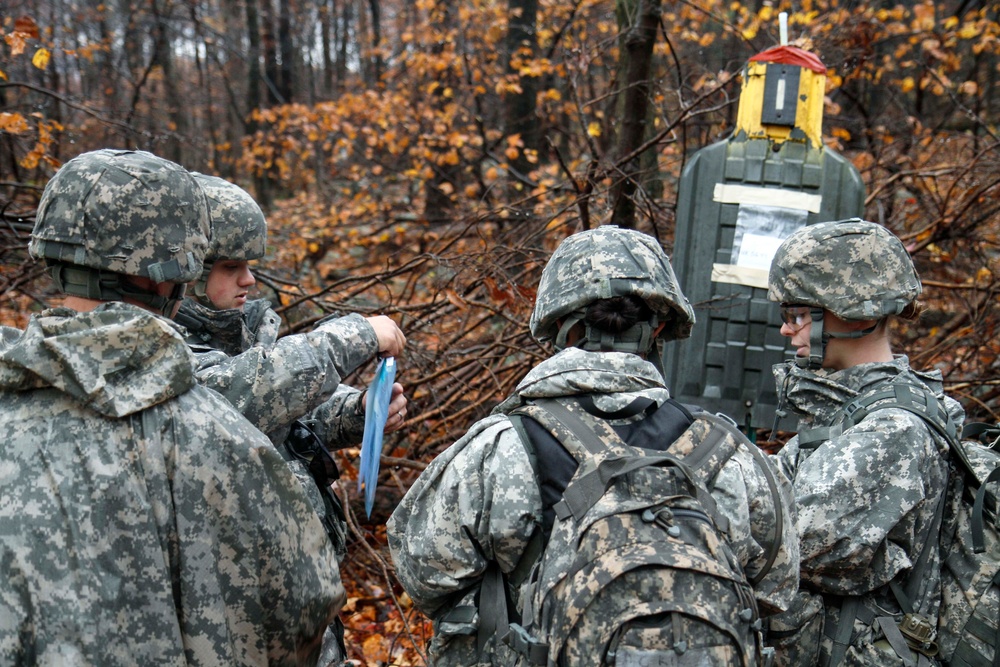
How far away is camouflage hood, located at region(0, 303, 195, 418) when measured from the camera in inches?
74.0

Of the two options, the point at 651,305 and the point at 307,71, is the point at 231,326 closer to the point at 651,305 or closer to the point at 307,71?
the point at 651,305

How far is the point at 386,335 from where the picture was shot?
2.55 m

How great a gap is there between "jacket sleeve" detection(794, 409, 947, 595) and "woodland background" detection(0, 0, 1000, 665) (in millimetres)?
2185

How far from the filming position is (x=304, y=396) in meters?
2.29

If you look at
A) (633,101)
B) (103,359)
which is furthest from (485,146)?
(103,359)

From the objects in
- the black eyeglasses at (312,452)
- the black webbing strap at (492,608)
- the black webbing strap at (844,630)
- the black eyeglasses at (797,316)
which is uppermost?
the black eyeglasses at (797,316)

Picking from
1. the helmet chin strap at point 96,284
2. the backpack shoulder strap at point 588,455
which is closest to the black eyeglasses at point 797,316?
the backpack shoulder strap at point 588,455

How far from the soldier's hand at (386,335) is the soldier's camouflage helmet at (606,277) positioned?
462 millimetres

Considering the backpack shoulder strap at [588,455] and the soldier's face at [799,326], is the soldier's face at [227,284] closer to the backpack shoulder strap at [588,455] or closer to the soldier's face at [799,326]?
the backpack shoulder strap at [588,455]

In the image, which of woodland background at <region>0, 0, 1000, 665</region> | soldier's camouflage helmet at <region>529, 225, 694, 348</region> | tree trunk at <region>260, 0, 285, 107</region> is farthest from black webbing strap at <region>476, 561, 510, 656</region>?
tree trunk at <region>260, 0, 285, 107</region>

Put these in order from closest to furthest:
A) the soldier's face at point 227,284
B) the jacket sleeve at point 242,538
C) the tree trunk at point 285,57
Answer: the jacket sleeve at point 242,538 < the soldier's face at point 227,284 < the tree trunk at point 285,57

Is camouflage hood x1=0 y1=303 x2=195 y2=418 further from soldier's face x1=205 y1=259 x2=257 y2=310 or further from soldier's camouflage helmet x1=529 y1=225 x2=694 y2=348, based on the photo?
soldier's camouflage helmet x1=529 y1=225 x2=694 y2=348

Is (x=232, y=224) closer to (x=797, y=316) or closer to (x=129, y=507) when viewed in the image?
(x=129, y=507)

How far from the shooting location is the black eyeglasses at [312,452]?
9.50ft
